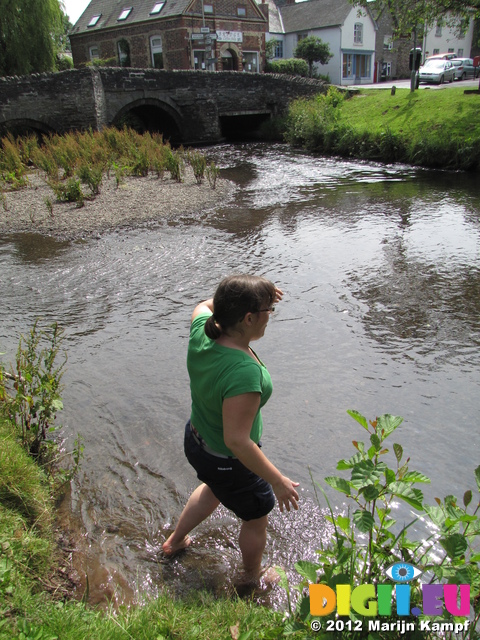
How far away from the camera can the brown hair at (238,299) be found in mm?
2105

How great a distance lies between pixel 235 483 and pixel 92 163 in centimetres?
1333

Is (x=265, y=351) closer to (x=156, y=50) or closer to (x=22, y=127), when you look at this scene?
(x=22, y=127)

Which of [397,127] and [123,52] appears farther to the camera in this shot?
[123,52]

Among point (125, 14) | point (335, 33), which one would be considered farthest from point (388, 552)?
point (335, 33)

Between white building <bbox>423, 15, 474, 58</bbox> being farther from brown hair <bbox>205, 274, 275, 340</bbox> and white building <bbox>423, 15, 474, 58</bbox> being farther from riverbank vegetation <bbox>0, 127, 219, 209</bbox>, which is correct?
brown hair <bbox>205, 274, 275, 340</bbox>

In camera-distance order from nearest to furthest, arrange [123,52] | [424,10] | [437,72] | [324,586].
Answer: [324,586] → [424,10] → [437,72] → [123,52]

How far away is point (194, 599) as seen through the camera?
2.42 m

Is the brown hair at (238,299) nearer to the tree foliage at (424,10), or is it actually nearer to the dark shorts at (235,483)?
the dark shorts at (235,483)

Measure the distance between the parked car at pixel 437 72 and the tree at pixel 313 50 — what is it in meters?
12.5

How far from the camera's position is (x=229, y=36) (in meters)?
41.5

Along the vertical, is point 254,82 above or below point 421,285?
above

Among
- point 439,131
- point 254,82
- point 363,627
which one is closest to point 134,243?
point 363,627

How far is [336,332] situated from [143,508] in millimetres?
3156

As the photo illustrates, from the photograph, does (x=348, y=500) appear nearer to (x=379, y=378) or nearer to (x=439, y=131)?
(x=379, y=378)
